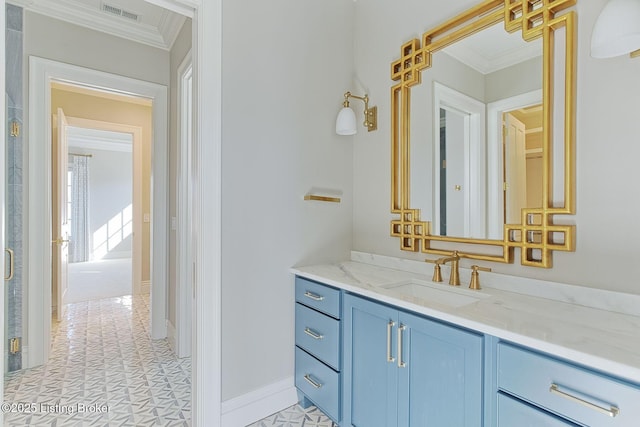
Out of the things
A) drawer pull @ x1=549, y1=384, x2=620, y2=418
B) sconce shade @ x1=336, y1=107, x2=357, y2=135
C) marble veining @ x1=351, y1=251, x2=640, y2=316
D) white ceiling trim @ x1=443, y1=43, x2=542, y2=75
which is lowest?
drawer pull @ x1=549, y1=384, x2=620, y2=418

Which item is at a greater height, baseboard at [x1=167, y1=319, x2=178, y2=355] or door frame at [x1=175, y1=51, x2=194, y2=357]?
door frame at [x1=175, y1=51, x2=194, y2=357]

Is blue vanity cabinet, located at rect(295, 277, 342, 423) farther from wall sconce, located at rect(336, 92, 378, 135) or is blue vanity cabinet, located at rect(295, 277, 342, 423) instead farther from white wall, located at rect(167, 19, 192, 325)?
white wall, located at rect(167, 19, 192, 325)

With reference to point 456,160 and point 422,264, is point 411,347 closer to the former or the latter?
point 422,264

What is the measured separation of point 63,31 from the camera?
8.29 feet

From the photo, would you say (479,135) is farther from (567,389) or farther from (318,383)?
(318,383)

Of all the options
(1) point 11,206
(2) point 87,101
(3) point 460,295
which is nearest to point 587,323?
(3) point 460,295

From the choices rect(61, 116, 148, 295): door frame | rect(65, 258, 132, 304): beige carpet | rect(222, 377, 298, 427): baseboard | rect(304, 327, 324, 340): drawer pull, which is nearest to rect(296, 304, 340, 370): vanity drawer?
rect(304, 327, 324, 340): drawer pull

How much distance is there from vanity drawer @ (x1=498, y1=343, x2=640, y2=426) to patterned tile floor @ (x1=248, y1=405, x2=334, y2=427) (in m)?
1.12

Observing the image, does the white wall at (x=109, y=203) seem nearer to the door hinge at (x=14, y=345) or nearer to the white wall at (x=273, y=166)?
the door hinge at (x=14, y=345)

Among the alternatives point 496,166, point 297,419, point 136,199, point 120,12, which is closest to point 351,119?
point 496,166

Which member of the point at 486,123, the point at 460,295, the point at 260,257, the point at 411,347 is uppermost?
the point at 486,123

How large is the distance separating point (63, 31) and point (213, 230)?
89.1 inches

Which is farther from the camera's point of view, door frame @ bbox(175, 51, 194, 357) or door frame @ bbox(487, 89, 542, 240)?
door frame @ bbox(175, 51, 194, 357)

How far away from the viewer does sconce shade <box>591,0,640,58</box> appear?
3.16ft
